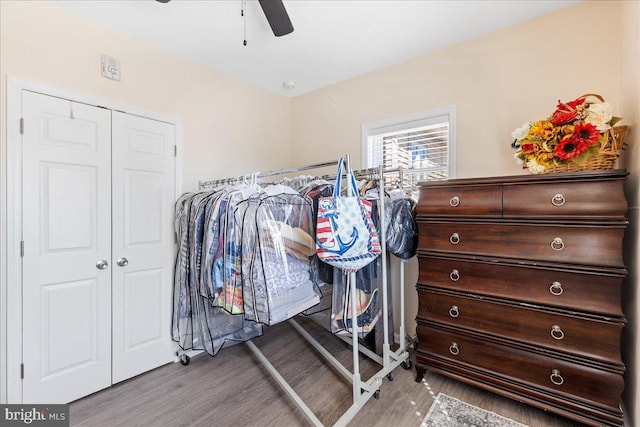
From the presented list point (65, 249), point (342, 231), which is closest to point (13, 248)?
point (65, 249)

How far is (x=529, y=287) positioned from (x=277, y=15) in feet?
7.22

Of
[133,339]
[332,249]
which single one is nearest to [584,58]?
[332,249]

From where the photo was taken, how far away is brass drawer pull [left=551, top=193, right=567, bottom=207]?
62.7 inches

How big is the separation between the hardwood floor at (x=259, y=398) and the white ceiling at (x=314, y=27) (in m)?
2.48

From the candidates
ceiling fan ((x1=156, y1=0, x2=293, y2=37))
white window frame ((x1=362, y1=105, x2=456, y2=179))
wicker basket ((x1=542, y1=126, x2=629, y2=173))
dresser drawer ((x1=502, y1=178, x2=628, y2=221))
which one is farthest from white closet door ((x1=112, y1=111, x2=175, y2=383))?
wicker basket ((x1=542, y1=126, x2=629, y2=173))

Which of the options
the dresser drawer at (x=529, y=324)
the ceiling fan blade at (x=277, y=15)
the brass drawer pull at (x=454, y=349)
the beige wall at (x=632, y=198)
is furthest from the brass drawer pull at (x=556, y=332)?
the ceiling fan blade at (x=277, y=15)

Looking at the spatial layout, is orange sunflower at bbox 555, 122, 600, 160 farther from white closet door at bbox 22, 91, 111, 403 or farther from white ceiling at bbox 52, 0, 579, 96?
white closet door at bbox 22, 91, 111, 403

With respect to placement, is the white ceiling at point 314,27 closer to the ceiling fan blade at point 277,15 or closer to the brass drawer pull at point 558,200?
the ceiling fan blade at point 277,15

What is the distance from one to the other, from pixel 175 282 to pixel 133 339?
51cm

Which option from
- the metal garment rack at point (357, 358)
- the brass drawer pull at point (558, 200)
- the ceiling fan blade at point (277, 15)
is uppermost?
the ceiling fan blade at point (277, 15)

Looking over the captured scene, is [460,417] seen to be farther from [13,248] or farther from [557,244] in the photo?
[13,248]

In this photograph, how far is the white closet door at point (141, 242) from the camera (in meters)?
2.23

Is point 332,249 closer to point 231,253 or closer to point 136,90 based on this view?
point 231,253

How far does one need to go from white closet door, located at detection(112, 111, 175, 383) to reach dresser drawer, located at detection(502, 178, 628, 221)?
2579 mm
